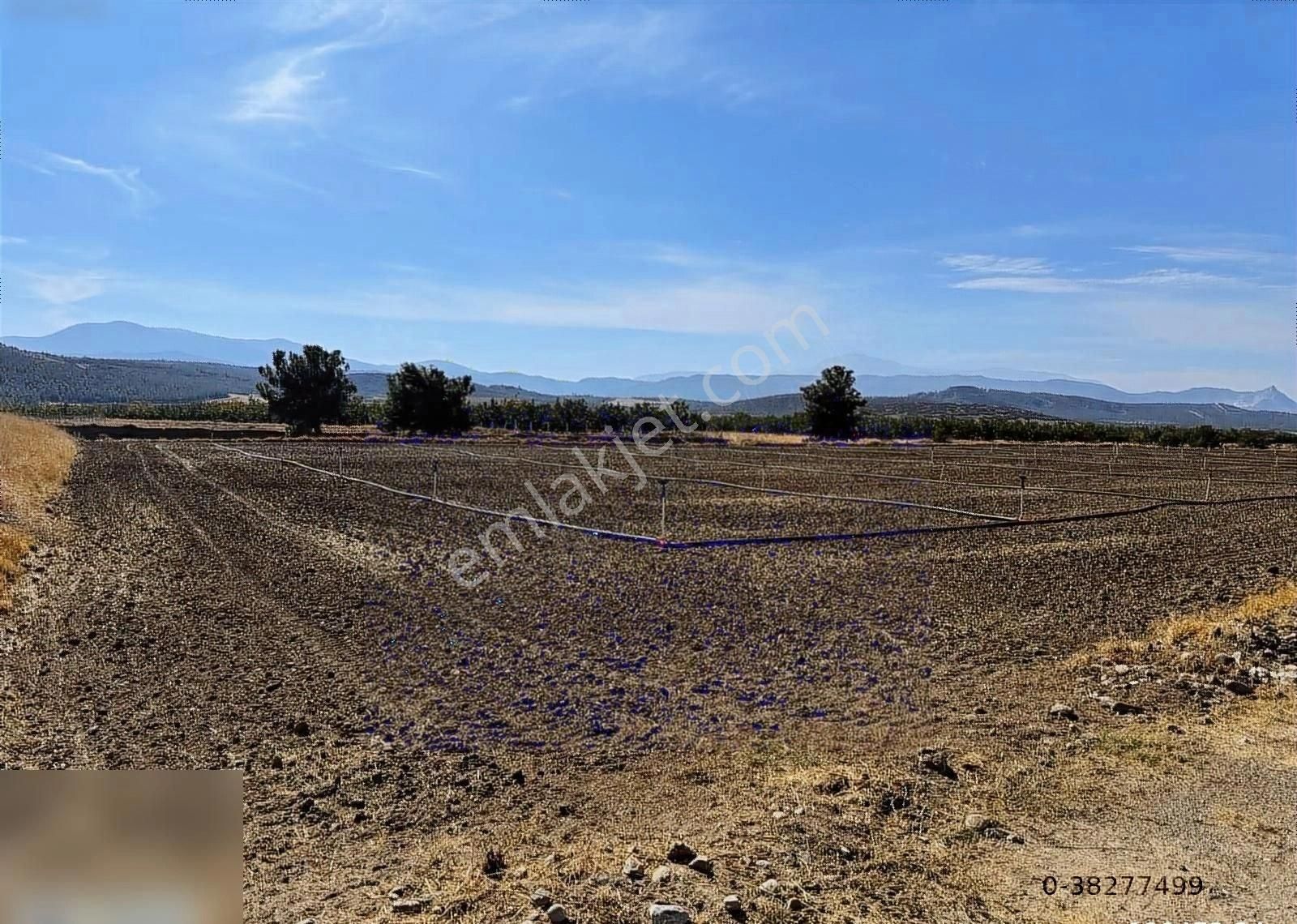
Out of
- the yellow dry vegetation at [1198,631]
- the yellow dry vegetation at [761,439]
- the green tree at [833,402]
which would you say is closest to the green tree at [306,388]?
the yellow dry vegetation at [761,439]

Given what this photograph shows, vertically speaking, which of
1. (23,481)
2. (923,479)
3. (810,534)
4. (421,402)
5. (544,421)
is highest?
(421,402)

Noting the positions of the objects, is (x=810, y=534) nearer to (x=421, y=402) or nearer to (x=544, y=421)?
(x=421, y=402)

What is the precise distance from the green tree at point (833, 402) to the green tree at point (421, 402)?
26960 millimetres

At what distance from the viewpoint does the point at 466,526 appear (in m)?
16.2

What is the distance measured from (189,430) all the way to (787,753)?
6130 centimetres

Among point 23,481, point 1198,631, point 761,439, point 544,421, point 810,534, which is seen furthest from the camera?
point 544,421

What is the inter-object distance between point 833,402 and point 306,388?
42.6 m

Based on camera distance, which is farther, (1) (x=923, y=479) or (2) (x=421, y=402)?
(2) (x=421, y=402)

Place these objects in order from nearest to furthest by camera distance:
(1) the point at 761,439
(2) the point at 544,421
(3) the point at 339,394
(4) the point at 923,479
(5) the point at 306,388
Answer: (4) the point at 923,479, (1) the point at 761,439, (5) the point at 306,388, (3) the point at 339,394, (2) the point at 544,421

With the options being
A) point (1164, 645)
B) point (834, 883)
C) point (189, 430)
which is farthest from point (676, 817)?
point (189, 430)

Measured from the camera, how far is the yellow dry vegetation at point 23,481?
1142cm

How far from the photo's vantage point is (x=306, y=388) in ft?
217

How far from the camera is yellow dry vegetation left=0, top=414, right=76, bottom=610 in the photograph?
450 inches

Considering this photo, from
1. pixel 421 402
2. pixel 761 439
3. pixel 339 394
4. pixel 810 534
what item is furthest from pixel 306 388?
pixel 810 534
